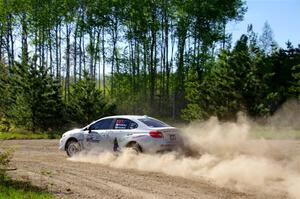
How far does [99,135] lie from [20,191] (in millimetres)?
7187

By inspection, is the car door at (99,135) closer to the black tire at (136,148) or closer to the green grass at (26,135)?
the black tire at (136,148)

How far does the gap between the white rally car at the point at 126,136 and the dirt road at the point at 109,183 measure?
131 cm

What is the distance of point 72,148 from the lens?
18672 mm

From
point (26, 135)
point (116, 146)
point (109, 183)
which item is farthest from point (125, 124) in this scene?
point (26, 135)

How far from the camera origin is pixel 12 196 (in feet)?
33.1

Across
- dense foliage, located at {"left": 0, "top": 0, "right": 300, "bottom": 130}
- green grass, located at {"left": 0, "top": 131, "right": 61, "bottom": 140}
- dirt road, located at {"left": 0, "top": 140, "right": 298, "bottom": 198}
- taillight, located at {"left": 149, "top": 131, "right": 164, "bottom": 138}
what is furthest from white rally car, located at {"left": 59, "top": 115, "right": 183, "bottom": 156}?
dense foliage, located at {"left": 0, "top": 0, "right": 300, "bottom": 130}

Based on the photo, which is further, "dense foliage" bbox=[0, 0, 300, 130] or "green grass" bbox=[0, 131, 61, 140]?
"dense foliage" bbox=[0, 0, 300, 130]

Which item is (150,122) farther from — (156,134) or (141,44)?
(141,44)

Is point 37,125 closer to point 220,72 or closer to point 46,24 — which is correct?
point 220,72

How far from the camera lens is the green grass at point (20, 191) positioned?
10.1 m

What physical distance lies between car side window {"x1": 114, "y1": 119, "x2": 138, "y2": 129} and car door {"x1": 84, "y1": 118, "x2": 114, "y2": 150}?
0.32m

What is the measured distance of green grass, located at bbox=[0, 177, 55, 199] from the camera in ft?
33.1

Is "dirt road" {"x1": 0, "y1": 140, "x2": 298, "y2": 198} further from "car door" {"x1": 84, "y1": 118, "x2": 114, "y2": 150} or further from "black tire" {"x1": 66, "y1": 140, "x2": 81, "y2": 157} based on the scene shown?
"black tire" {"x1": 66, "y1": 140, "x2": 81, "y2": 157}

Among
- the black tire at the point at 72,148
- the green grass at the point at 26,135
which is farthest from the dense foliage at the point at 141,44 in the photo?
the black tire at the point at 72,148
